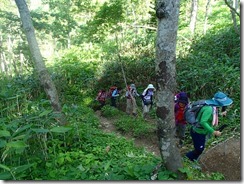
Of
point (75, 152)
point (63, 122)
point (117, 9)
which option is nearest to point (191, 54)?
point (117, 9)

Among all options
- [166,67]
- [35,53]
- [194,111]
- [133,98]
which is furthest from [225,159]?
[133,98]

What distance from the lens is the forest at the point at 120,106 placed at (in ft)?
11.3


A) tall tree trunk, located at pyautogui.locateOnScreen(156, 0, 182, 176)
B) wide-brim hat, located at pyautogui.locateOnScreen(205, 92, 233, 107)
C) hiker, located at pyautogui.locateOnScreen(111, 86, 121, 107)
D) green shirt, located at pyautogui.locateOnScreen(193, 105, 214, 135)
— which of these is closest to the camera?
tall tree trunk, located at pyautogui.locateOnScreen(156, 0, 182, 176)

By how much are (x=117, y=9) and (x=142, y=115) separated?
450 centimetres

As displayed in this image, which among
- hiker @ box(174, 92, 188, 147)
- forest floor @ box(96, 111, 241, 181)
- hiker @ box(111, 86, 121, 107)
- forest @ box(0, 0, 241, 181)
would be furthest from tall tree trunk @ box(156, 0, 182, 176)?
hiker @ box(111, 86, 121, 107)

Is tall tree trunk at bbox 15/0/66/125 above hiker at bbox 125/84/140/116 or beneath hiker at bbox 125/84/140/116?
above

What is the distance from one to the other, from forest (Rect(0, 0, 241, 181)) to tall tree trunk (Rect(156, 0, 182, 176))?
0.01 metres

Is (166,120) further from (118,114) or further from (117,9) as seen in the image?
(117,9)

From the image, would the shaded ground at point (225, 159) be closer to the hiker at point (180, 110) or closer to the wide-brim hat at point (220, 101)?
the hiker at point (180, 110)

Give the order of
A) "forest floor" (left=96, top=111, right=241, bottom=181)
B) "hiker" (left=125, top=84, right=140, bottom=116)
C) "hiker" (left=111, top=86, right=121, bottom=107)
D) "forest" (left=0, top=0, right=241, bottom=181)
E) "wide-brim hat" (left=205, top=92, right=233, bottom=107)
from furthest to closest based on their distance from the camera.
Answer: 1. "hiker" (left=111, top=86, right=121, bottom=107)
2. "hiker" (left=125, top=84, right=140, bottom=116)
3. "forest floor" (left=96, top=111, right=241, bottom=181)
4. "wide-brim hat" (left=205, top=92, right=233, bottom=107)
5. "forest" (left=0, top=0, right=241, bottom=181)

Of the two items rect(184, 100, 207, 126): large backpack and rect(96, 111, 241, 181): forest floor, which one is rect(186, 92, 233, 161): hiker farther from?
rect(96, 111, 241, 181): forest floor

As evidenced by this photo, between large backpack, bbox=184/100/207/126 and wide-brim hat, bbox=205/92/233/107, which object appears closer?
wide-brim hat, bbox=205/92/233/107

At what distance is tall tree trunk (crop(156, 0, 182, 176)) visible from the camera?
10.4 ft

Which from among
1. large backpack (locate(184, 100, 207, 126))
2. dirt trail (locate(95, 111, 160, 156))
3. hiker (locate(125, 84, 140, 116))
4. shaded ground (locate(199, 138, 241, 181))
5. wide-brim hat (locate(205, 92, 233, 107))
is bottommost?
dirt trail (locate(95, 111, 160, 156))
